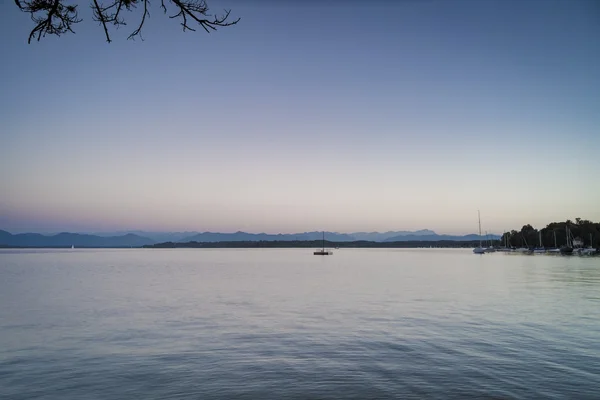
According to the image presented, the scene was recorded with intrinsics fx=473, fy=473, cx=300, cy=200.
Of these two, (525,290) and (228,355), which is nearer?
(228,355)

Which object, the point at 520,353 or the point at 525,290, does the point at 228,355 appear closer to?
the point at 520,353

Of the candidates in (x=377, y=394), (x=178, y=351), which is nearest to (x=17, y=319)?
(x=178, y=351)

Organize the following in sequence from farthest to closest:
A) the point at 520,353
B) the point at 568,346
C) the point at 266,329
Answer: the point at 266,329
the point at 568,346
the point at 520,353

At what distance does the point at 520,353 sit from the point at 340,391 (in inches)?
368

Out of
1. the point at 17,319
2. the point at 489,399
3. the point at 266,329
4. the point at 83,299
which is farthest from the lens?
the point at 83,299

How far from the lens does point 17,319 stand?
31078 mm

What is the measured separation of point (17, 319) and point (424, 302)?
29.4 meters

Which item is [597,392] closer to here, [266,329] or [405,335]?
[405,335]

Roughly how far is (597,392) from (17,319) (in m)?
32.3

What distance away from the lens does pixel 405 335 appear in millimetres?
23531

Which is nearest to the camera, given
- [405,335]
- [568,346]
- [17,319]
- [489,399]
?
[489,399]

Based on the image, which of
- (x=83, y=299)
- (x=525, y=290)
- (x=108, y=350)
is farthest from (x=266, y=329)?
(x=525, y=290)

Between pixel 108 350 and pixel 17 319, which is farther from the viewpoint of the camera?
pixel 17 319

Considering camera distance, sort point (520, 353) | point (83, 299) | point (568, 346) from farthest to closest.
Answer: point (83, 299), point (568, 346), point (520, 353)
